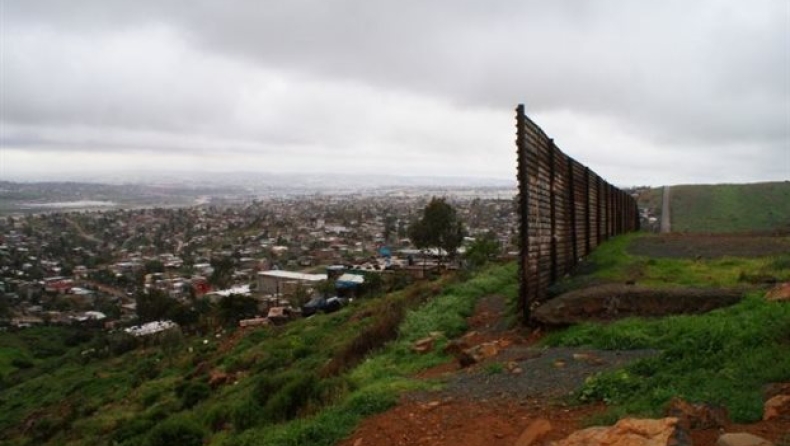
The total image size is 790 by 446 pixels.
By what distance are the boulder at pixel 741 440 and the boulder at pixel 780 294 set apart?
3337mm

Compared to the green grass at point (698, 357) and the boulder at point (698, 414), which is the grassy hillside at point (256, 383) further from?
the boulder at point (698, 414)

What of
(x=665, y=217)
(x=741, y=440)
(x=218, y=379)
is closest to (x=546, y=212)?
(x=741, y=440)

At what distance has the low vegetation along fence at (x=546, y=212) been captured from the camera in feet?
26.3

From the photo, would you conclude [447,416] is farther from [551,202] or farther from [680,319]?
[551,202]

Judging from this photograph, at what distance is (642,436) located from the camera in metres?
3.52

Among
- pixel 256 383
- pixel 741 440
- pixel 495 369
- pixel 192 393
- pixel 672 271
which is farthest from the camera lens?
pixel 192 393

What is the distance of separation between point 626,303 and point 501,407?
10.0 feet

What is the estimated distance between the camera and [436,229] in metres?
34.5

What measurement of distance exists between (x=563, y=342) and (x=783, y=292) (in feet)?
7.58

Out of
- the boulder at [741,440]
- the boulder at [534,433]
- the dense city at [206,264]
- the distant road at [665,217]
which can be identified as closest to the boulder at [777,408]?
the boulder at [741,440]

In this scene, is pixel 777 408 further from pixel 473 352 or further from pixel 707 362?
pixel 473 352

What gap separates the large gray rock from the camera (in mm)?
6965

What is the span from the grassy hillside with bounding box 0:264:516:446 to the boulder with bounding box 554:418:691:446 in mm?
2282

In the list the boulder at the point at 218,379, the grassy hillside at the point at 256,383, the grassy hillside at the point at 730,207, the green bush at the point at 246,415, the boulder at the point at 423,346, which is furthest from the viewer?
the grassy hillside at the point at 730,207
